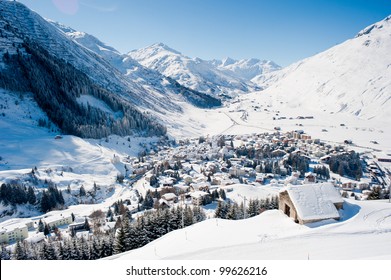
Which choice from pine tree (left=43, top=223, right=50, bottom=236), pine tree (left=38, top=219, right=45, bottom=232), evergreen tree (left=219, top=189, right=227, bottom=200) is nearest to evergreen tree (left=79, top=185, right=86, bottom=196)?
pine tree (left=38, top=219, right=45, bottom=232)

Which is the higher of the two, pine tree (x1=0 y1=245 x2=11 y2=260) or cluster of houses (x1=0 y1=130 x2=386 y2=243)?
cluster of houses (x1=0 y1=130 x2=386 y2=243)

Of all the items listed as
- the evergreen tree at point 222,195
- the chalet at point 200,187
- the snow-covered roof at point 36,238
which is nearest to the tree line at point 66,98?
the chalet at point 200,187

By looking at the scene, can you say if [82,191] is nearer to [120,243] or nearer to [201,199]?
[201,199]

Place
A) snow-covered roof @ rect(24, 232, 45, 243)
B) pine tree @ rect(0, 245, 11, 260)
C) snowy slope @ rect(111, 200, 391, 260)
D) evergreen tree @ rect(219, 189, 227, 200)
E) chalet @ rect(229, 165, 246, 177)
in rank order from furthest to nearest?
chalet @ rect(229, 165, 246, 177) → evergreen tree @ rect(219, 189, 227, 200) → snow-covered roof @ rect(24, 232, 45, 243) → pine tree @ rect(0, 245, 11, 260) → snowy slope @ rect(111, 200, 391, 260)

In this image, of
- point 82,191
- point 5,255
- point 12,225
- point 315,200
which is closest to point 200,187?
point 82,191

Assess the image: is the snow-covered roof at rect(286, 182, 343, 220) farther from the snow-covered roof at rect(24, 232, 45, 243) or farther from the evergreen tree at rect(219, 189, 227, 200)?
the snow-covered roof at rect(24, 232, 45, 243)

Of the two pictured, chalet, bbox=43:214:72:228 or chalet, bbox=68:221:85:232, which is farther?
chalet, bbox=43:214:72:228
